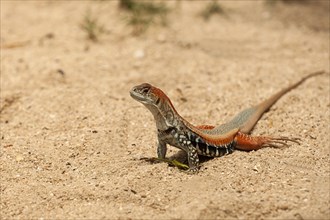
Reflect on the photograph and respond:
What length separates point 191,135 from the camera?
14.9ft

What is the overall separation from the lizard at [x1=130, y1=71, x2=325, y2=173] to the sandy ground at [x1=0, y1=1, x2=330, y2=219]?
0.09m

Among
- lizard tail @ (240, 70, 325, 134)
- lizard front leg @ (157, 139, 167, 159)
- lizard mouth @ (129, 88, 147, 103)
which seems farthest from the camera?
lizard tail @ (240, 70, 325, 134)

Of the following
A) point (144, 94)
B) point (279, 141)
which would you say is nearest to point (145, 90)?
point (144, 94)

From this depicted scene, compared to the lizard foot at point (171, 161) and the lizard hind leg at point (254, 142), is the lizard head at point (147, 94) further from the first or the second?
the lizard hind leg at point (254, 142)

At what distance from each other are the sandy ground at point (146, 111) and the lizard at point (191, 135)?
94 millimetres

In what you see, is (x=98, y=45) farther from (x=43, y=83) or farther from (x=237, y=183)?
(x=237, y=183)

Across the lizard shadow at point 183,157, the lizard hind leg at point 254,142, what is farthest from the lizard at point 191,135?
the lizard shadow at point 183,157

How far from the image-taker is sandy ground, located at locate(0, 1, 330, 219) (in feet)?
13.3

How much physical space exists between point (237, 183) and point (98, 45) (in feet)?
12.1

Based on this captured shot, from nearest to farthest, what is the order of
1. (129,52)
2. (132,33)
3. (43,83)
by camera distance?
(43,83) → (129,52) → (132,33)

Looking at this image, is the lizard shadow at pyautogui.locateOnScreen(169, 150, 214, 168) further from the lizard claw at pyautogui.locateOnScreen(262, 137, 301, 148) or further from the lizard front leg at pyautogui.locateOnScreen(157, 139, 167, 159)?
the lizard claw at pyautogui.locateOnScreen(262, 137, 301, 148)

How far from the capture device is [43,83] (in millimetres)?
6348

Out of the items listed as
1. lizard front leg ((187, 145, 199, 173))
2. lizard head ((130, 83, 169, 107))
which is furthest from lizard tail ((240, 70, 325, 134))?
lizard head ((130, 83, 169, 107))

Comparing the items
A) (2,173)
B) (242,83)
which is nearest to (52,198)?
(2,173)
